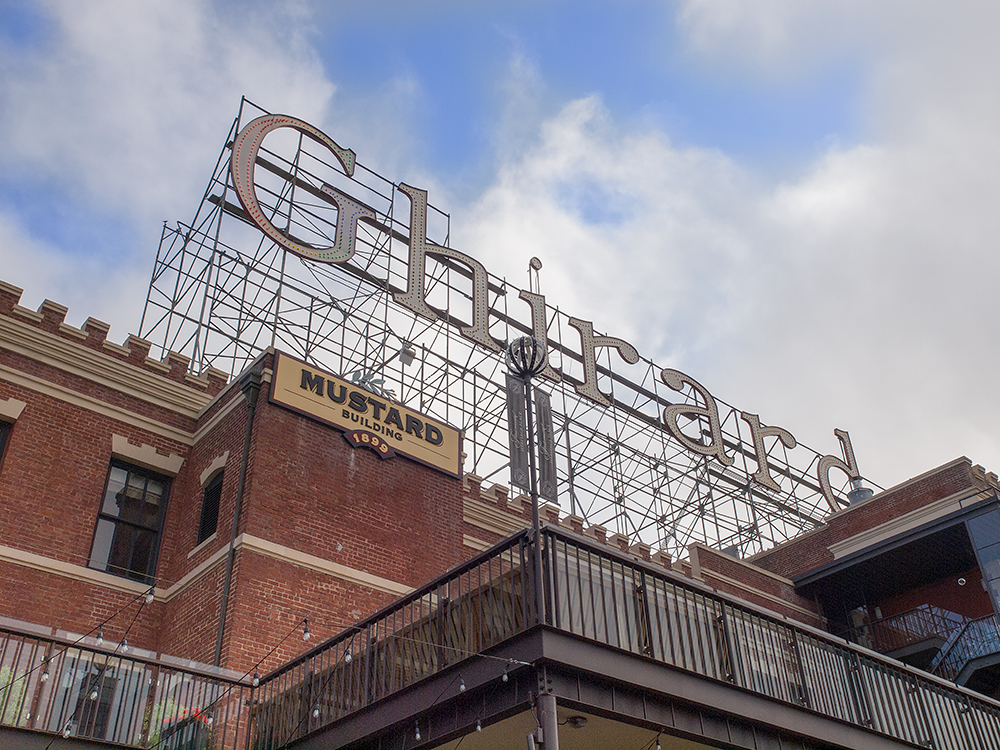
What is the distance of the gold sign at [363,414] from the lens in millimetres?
17484

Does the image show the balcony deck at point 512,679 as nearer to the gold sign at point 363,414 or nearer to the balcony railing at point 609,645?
the balcony railing at point 609,645

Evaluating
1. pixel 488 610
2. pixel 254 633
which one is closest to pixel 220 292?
pixel 254 633

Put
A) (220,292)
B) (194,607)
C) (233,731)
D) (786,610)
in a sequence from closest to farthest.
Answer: (233,731), (194,607), (220,292), (786,610)

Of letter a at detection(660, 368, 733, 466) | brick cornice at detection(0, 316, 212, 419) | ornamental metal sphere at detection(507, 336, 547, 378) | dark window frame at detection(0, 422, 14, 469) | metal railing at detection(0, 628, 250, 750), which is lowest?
metal railing at detection(0, 628, 250, 750)

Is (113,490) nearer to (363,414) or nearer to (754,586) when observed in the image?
(363,414)

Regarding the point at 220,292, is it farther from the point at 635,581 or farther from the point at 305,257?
the point at 635,581

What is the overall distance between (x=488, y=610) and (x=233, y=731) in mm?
4474

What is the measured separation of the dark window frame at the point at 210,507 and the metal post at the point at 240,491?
0.85 metres

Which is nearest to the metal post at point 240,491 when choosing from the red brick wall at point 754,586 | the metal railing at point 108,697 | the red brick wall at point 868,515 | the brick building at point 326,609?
the brick building at point 326,609

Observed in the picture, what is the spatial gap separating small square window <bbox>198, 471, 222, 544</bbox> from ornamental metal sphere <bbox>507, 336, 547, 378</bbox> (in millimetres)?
7369

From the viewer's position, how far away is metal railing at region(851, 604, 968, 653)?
2573cm

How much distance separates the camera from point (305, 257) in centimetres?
2361

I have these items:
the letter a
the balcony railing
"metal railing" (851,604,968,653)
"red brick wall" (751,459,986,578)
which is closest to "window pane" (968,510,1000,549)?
"red brick wall" (751,459,986,578)

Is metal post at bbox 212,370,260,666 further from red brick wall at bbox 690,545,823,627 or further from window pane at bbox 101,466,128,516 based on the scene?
red brick wall at bbox 690,545,823,627
